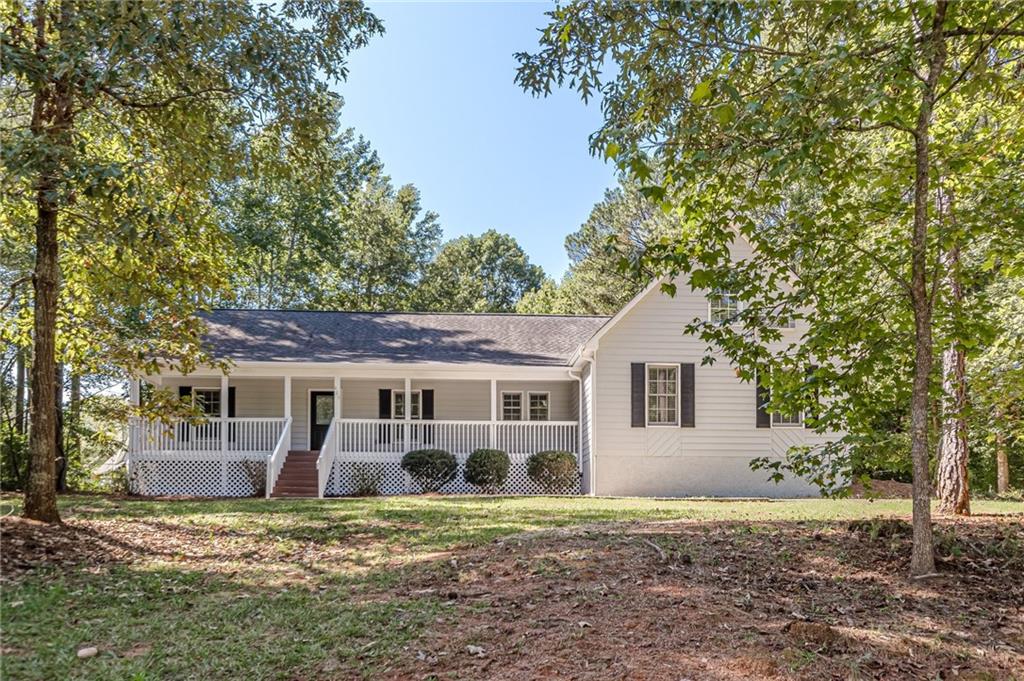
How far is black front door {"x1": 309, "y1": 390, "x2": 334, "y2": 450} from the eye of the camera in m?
18.0

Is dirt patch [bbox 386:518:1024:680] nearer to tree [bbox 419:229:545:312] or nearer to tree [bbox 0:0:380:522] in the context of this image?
tree [bbox 0:0:380:522]

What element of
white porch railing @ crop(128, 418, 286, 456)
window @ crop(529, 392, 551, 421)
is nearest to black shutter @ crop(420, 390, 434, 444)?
window @ crop(529, 392, 551, 421)

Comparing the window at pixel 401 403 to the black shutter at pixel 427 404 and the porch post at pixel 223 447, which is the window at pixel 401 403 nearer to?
the black shutter at pixel 427 404

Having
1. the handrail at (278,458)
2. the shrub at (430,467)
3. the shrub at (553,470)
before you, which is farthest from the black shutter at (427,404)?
the handrail at (278,458)

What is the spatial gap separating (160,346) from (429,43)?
6.25 meters

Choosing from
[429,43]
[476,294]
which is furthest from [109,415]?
[476,294]

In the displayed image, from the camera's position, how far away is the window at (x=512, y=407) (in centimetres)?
1891

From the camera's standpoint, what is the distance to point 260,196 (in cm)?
2716

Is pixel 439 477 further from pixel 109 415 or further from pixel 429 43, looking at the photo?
pixel 429 43

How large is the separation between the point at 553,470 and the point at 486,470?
158cm

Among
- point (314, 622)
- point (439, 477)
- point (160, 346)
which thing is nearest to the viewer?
point (314, 622)

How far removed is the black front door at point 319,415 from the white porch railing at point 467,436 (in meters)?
1.49

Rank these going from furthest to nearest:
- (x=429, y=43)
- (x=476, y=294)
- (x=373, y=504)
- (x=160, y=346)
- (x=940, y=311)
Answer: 1. (x=476, y=294)
2. (x=373, y=504)
3. (x=429, y=43)
4. (x=160, y=346)
5. (x=940, y=311)

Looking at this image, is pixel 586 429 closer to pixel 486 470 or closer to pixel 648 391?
pixel 648 391
